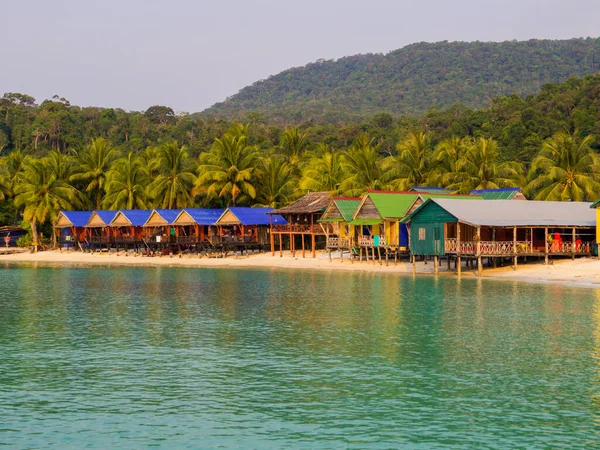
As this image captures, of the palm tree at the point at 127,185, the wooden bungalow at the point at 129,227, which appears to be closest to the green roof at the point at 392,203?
the wooden bungalow at the point at 129,227

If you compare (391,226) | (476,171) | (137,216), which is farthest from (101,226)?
(476,171)

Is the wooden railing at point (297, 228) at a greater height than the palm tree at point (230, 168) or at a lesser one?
lesser

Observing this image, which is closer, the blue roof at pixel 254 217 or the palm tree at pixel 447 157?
the palm tree at pixel 447 157

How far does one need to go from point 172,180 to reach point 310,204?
17940 mm

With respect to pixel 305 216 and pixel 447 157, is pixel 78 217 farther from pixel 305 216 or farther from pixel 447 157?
pixel 447 157

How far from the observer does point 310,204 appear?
60.2 m

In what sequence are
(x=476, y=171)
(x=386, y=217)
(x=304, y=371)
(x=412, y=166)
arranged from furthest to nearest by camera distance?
(x=412, y=166) → (x=476, y=171) → (x=386, y=217) → (x=304, y=371)

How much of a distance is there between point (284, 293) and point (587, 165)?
1050 inches

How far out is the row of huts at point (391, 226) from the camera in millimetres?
44562

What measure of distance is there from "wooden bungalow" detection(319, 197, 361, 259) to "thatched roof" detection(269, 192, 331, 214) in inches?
85.8

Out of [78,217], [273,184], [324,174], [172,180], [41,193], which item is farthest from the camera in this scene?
[41,193]

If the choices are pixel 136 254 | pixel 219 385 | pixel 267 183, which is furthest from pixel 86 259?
pixel 219 385

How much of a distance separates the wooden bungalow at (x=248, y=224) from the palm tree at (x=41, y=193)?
65.0 feet

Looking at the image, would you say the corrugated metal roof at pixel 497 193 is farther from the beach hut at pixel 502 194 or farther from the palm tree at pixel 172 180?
the palm tree at pixel 172 180
